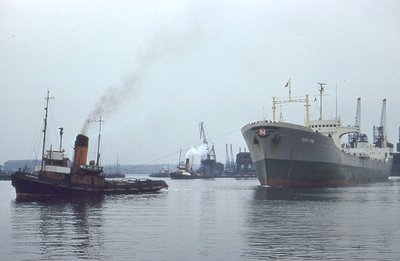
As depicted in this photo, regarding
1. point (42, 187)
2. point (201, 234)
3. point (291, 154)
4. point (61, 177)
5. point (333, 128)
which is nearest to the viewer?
point (201, 234)

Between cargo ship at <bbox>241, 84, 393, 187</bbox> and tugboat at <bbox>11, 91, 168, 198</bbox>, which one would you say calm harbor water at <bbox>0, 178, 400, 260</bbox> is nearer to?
tugboat at <bbox>11, 91, 168, 198</bbox>

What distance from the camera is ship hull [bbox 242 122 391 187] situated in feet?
239

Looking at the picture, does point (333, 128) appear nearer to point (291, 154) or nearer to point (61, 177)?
point (291, 154)

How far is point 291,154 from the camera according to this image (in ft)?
242

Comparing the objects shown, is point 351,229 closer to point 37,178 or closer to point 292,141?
point 37,178

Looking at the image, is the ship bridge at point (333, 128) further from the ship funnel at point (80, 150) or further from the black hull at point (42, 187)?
the black hull at point (42, 187)

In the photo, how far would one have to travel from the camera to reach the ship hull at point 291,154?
72.8m

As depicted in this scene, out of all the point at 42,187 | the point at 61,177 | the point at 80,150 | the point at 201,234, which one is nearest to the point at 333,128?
the point at 80,150

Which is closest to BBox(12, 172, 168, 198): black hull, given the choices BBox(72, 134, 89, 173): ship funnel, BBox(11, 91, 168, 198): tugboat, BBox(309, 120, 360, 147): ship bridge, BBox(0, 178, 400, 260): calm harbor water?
BBox(11, 91, 168, 198): tugboat

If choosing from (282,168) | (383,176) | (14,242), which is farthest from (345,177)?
(14,242)

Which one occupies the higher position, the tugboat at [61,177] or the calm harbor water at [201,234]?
the tugboat at [61,177]

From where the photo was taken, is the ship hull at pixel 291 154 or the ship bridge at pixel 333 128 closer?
the ship hull at pixel 291 154

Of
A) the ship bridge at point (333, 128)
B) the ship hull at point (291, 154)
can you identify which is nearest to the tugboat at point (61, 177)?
the ship hull at point (291, 154)

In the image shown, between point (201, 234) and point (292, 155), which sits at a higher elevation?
point (292, 155)
